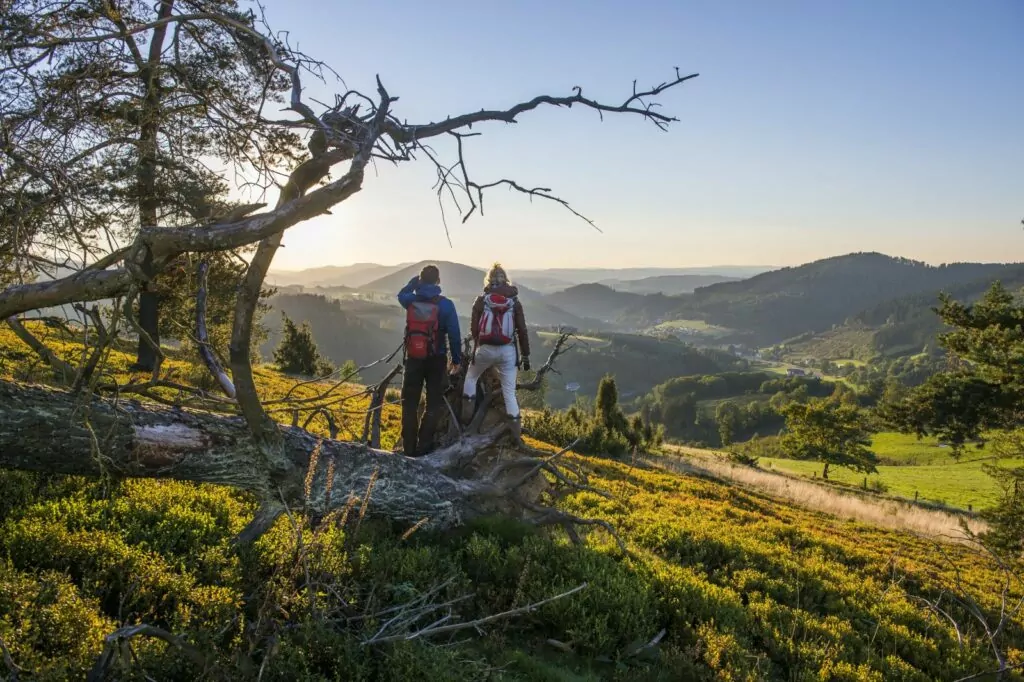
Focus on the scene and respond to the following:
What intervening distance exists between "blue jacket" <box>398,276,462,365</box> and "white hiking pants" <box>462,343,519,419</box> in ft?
1.10

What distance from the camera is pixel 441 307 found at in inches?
249

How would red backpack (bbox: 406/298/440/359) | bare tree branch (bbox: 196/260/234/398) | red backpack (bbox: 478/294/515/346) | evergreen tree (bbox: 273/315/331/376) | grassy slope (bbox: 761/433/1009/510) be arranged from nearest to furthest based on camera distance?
bare tree branch (bbox: 196/260/234/398) < red backpack (bbox: 406/298/440/359) < red backpack (bbox: 478/294/515/346) < evergreen tree (bbox: 273/315/331/376) < grassy slope (bbox: 761/433/1009/510)

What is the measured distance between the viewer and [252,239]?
310cm

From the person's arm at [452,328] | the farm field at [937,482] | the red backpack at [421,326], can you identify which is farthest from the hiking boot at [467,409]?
the farm field at [937,482]

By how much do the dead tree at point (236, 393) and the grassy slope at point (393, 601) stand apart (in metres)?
0.52

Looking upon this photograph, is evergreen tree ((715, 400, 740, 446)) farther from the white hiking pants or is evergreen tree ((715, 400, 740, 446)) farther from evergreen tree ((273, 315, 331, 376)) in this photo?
the white hiking pants

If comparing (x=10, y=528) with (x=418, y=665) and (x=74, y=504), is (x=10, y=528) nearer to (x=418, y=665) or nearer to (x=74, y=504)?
(x=74, y=504)

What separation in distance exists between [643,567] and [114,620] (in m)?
4.66

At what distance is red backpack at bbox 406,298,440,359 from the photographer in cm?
622

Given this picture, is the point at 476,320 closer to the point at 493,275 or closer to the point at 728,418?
the point at 493,275

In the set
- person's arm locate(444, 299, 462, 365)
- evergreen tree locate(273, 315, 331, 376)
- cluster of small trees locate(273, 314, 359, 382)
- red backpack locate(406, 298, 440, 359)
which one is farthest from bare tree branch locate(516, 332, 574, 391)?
evergreen tree locate(273, 315, 331, 376)

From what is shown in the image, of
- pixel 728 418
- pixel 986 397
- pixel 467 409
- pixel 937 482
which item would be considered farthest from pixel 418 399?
pixel 728 418

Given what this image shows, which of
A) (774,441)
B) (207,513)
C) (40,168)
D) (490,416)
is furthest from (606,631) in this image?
(774,441)

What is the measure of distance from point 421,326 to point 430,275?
2.35 ft
